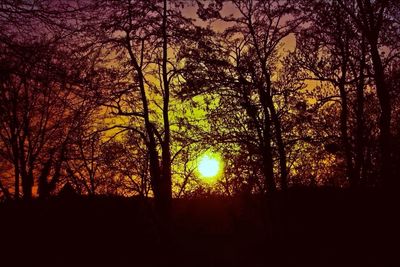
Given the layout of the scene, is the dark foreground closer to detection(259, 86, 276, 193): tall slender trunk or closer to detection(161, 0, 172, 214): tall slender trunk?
detection(259, 86, 276, 193): tall slender trunk

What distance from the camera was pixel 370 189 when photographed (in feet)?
55.5

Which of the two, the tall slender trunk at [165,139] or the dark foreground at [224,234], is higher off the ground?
the tall slender trunk at [165,139]

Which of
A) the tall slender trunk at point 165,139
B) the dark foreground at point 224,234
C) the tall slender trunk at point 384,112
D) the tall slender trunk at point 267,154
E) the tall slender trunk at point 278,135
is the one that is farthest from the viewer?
the tall slender trunk at point 278,135

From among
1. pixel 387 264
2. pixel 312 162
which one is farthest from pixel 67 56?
pixel 312 162

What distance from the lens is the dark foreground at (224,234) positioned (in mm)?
14555

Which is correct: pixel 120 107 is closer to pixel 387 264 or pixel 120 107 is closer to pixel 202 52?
pixel 202 52

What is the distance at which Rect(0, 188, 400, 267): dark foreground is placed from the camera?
14555 millimetres

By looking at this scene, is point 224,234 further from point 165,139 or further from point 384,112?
point 384,112

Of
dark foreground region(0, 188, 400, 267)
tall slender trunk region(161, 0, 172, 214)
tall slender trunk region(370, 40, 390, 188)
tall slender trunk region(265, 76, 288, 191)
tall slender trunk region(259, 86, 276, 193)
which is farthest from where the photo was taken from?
tall slender trunk region(265, 76, 288, 191)

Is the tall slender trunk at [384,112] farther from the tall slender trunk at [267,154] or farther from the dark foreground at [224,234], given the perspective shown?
the tall slender trunk at [267,154]

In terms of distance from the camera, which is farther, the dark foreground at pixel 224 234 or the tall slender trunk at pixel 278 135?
the tall slender trunk at pixel 278 135

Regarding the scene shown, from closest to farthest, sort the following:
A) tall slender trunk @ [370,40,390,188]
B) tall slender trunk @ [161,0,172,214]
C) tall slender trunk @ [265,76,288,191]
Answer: tall slender trunk @ [370,40,390,188] < tall slender trunk @ [161,0,172,214] < tall slender trunk @ [265,76,288,191]

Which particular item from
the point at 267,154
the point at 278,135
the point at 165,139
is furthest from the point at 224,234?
the point at 165,139

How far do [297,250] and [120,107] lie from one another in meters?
8.49
